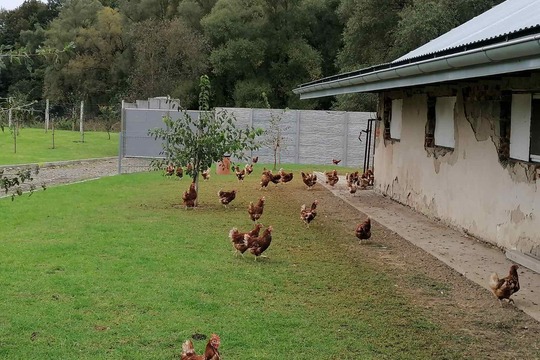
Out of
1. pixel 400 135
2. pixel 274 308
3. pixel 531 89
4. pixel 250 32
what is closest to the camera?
pixel 274 308

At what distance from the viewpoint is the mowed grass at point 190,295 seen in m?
5.10

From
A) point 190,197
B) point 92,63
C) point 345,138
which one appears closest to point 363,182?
point 190,197

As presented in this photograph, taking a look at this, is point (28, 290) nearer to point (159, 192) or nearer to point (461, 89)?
point (461, 89)

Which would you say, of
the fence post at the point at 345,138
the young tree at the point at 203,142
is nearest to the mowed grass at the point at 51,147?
the fence post at the point at 345,138

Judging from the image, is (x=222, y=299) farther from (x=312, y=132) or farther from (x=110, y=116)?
(x=110, y=116)

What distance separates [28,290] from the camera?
6473 mm

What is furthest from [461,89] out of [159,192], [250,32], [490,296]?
[250,32]

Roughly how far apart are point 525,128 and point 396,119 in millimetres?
6304

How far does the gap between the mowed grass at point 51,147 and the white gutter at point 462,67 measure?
14879 mm

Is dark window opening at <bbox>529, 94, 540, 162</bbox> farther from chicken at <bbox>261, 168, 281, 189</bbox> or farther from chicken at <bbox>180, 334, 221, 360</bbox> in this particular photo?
chicken at <bbox>261, 168, 281, 189</bbox>

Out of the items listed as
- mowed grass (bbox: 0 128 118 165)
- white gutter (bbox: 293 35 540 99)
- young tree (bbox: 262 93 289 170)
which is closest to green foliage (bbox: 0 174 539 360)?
white gutter (bbox: 293 35 540 99)

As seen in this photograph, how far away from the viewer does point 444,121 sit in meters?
11.5

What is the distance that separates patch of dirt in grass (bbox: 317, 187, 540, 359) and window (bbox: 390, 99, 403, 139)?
5.03 metres

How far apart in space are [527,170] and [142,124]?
19386 millimetres
